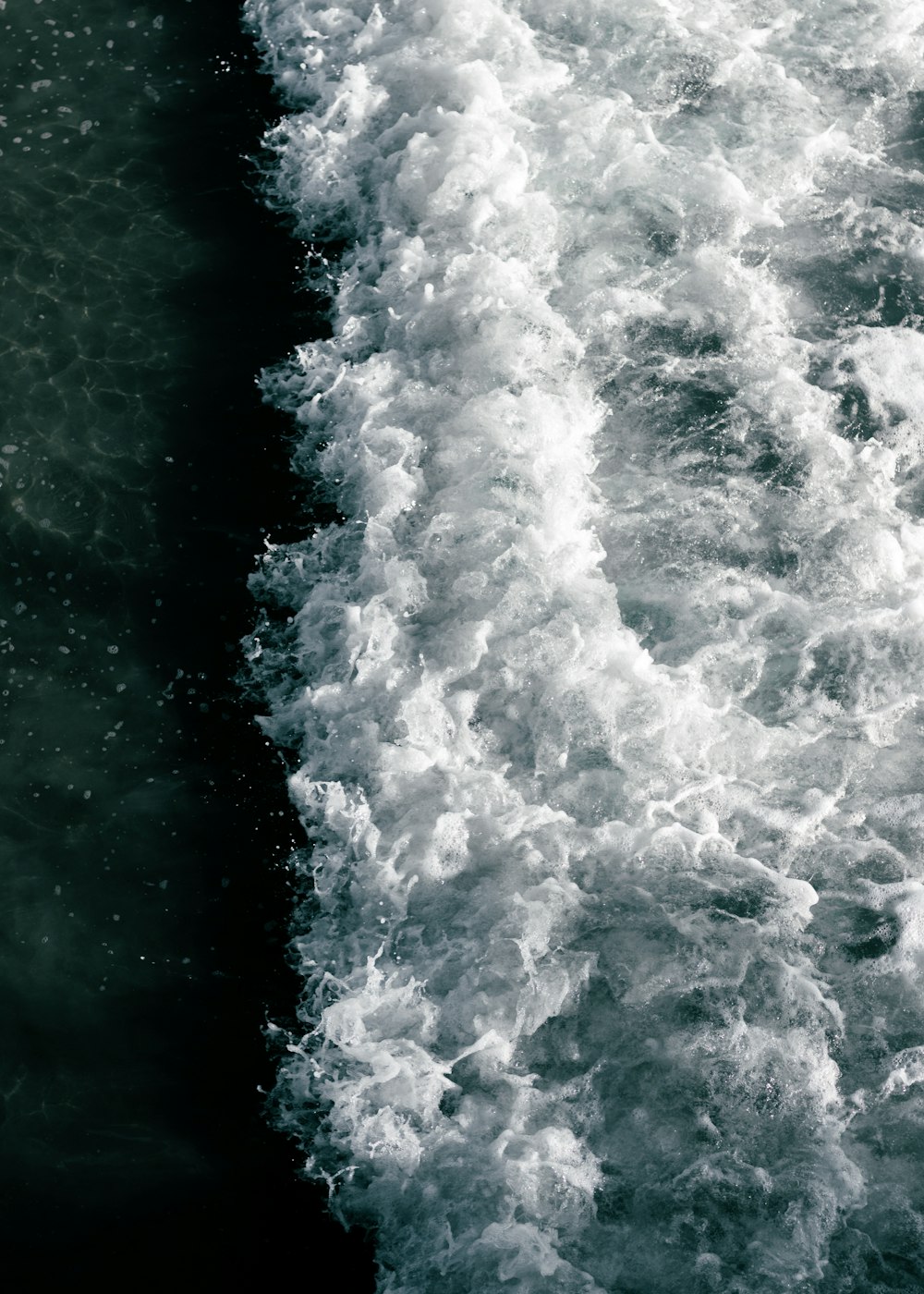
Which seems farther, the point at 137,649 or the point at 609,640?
the point at 137,649

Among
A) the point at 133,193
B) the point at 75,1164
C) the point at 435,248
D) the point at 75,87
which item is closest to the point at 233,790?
the point at 75,1164

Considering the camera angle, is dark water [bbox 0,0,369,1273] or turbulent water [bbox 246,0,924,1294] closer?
turbulent water [bbox 246,0,924,1294]

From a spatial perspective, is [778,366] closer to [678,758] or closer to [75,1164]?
[678,758]

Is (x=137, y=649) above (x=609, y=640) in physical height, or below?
below

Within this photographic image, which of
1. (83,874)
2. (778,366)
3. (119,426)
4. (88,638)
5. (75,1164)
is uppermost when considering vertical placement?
(778,366)
